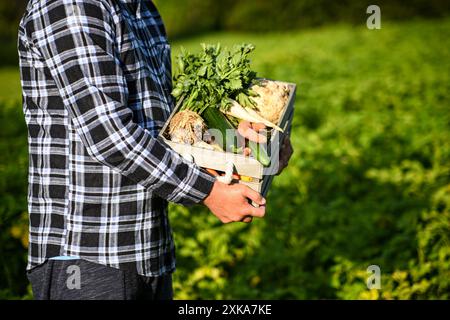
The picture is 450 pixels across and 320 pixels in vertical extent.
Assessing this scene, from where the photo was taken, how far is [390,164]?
5.31 meters

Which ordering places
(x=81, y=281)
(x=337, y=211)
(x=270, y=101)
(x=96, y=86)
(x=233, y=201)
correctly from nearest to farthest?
(x=96, y=86), (x=233, y=201), (x=81, y=281), (x=270, y=101), (x=337, y=211)

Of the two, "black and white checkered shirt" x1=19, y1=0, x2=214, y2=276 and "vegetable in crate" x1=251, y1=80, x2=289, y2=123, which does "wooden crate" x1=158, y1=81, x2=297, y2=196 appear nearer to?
"black and white checkered shirt" x1=19, y1=0, x2=214, y2=276

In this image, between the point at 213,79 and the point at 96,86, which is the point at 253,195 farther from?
the point at 96,86

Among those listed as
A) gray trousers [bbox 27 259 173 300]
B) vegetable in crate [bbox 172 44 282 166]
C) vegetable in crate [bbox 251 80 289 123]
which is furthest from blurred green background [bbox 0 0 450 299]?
vegetable in crate [bbox 172 44 282 166]

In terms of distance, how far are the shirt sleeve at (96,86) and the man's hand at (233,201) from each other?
18 cm

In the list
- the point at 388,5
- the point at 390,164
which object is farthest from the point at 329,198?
the point at 388,5

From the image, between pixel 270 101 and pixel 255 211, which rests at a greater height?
pixel 270 101

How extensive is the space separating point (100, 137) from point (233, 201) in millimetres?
561

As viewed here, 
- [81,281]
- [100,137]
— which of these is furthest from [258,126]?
[81,281]

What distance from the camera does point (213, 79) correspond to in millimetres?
2133

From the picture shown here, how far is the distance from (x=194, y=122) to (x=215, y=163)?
190 mm

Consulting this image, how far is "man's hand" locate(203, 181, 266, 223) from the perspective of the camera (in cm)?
192

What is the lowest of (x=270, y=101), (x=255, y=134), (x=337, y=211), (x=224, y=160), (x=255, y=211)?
(x=337, y=211)

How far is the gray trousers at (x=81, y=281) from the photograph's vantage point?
204cm
